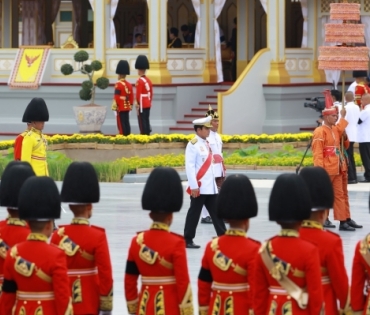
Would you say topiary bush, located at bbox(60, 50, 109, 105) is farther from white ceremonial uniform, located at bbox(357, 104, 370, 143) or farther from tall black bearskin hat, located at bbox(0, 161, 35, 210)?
tall black bearskin hat, located at bbox(0, 161, 35, 210)

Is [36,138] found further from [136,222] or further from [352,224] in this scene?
[352,224]

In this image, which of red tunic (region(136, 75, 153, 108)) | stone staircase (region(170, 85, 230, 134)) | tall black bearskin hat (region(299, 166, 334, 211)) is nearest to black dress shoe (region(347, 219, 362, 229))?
tall black bearskin hat (region(299, 166, 334, 211))

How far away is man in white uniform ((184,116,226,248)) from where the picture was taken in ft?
52.5

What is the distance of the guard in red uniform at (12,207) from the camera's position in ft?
30.9

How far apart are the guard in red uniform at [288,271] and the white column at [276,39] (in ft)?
77.4

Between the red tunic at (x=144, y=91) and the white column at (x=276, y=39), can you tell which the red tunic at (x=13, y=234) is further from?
the white column at (x=276, y=39)

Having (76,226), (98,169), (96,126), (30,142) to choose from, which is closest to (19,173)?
(76,226)

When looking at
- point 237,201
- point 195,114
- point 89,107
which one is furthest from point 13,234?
point 195,114

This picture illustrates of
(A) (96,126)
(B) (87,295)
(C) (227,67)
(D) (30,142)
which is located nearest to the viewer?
(B) (87,295)

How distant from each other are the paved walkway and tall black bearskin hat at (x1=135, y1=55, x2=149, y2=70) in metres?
7.04

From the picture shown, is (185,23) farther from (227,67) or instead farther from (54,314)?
(54,314)

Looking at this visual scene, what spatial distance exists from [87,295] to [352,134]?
15285 millimetres

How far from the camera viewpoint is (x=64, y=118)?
32562mm

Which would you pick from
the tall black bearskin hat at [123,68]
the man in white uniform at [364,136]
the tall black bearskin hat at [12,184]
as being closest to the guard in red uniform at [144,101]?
the tall black bearskin hat at [123,68]
